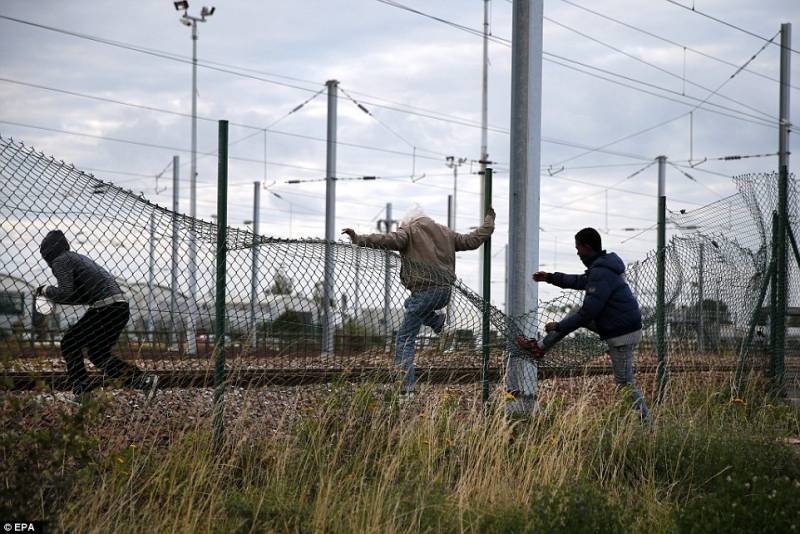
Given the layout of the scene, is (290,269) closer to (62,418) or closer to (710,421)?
(62,418)

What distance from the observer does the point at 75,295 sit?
6344mm

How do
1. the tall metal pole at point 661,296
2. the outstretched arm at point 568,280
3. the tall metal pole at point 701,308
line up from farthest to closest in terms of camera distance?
the tall metal pole at point 701,308 → the tall metal pole at point 661,296 → the outstretched arm at point 568,280

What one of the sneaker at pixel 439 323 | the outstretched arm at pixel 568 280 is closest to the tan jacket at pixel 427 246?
the sneaker at pixel 439 323

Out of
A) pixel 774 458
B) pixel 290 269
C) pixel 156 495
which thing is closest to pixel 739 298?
pixel 774 458

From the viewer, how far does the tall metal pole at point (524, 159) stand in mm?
8188

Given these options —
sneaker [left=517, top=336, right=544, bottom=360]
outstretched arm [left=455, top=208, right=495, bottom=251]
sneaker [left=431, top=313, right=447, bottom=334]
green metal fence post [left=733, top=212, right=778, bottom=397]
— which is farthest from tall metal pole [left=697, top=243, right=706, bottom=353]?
sneaker [left=431, top=313, right=447, bottom=334]

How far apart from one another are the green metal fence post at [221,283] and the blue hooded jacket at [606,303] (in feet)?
9.18

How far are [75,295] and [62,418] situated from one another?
4.91 ft

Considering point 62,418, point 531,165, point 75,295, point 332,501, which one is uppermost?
point 531,165

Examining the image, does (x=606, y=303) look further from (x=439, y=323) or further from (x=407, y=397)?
(x=407, y=397)

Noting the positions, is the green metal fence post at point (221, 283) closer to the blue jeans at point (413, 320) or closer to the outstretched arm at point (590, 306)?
the blue jeans at point (413, 320)

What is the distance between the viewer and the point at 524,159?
27.0 ft

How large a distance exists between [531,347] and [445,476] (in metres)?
1.90

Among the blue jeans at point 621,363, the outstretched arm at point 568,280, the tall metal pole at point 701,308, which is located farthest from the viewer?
the tall metal pole at point 701,308
